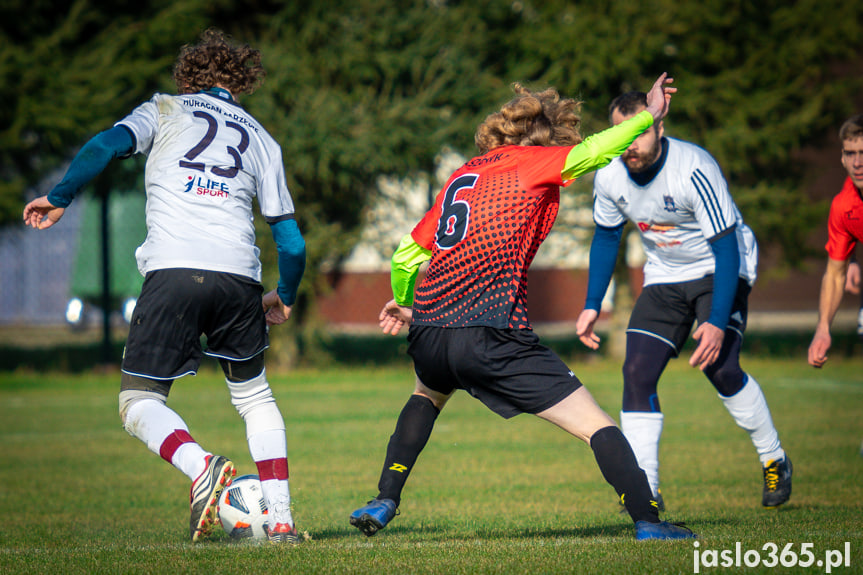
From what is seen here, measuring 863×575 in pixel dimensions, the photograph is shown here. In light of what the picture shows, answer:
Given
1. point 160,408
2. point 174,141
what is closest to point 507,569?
point 160,408

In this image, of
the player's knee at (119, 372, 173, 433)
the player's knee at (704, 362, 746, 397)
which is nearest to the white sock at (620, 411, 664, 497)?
the player's knee at (704, 362, 746, 397)

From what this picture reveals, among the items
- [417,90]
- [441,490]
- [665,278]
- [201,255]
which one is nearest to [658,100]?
[665,278]

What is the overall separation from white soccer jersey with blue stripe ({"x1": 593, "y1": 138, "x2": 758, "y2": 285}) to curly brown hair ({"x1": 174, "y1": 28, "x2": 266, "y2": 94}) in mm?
2248

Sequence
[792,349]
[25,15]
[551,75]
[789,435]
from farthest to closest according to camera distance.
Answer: [792,349], [551,75], [25,15], [789,435]

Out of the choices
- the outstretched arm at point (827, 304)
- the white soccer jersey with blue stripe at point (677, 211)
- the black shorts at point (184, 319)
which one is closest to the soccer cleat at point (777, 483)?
the outstretched arm at point (827, 304)

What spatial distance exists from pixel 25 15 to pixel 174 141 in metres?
13.4

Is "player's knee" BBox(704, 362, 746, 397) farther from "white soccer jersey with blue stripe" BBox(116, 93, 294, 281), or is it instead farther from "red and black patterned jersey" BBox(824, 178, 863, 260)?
"white soccer jersey with blue stripe" BBox(116, 93, 294, 281)

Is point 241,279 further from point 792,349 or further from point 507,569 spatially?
point 792,349

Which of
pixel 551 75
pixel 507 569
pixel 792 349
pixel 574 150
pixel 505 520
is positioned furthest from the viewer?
pixel 792 349

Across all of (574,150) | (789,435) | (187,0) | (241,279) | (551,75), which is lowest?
(789,435)

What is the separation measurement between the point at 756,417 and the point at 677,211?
1425 mm

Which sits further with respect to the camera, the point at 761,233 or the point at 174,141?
the point at 761,233

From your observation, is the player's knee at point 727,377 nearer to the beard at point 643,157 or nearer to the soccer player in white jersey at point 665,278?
the soccer player in white jersey at point 665,278

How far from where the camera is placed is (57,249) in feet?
87.5
